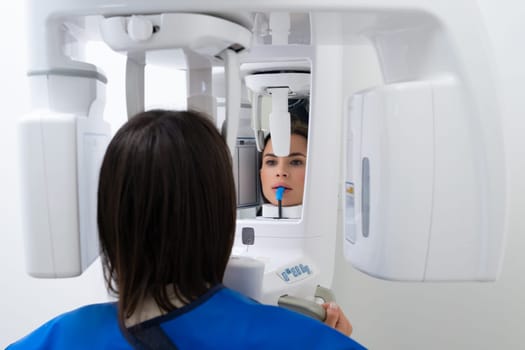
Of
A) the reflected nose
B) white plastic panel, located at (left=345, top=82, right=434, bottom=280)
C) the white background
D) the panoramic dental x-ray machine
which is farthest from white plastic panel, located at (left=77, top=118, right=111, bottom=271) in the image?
the white background

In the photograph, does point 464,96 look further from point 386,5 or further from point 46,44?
point 46,44

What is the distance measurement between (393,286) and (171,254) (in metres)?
1.16

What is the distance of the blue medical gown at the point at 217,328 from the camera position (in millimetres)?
686

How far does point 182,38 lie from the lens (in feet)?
2.25

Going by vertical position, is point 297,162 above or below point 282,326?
above

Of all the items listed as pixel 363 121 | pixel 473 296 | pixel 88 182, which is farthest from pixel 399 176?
pixel 473 296

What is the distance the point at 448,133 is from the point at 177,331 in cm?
45

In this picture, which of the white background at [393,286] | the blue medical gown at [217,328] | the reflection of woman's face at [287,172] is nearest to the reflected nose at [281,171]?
the reflection of woman's face at [287,172]

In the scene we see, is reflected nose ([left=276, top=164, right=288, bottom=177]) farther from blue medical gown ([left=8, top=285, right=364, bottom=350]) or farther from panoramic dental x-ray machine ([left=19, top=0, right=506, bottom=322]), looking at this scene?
blue medical gown ([left=8, top=285, right=364, bottom=350])

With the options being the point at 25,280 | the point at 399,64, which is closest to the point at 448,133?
the point at 399,64

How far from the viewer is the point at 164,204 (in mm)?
702

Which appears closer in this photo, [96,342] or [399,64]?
[96,342]

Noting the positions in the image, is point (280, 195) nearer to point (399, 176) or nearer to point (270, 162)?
point (270, 162)

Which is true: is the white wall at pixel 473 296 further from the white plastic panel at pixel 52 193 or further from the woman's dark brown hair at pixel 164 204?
the white plastic panel at pixel 52 193
